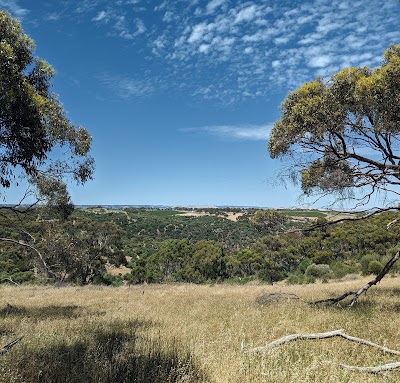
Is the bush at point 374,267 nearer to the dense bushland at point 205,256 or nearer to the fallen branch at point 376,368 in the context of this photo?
the dense bushland at point 205,256

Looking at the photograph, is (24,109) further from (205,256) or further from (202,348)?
(205,256)

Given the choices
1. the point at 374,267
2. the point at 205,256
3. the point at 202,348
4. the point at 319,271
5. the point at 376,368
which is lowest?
the point at 205,256

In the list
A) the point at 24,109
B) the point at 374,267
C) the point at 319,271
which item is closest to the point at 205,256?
the point at 319,271

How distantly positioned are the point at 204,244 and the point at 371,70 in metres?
38.6

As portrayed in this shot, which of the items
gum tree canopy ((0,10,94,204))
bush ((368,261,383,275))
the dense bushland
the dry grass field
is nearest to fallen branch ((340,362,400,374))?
the dry grass field

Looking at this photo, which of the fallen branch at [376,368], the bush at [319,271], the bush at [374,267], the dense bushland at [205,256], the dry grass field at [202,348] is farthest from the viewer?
the dense bushland at [205,256]

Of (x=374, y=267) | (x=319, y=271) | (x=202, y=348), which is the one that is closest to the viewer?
(x=202, y=348)

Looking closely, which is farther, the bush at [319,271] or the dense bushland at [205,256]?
the dense bushland at [205,256]

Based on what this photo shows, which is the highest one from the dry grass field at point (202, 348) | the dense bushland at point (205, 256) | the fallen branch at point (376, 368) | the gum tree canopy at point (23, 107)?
the gum tree canopy at point (23, 107)

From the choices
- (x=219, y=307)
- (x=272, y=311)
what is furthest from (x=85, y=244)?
(x=272, y=311)

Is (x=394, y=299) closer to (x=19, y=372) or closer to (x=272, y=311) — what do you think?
(x=272, y=311)

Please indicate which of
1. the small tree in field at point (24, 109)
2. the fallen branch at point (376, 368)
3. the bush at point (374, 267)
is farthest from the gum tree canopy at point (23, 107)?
the bush at point (374, 267)

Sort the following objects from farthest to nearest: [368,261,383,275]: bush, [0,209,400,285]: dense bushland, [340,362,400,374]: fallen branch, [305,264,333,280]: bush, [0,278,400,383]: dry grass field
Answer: [0,209,400,285]: dense bushland, [305,264,333,280]: bush, [368,261,383,275]: bush, [340,362,400,374]: fallen branch, [0,278,400,383]: dry grass field

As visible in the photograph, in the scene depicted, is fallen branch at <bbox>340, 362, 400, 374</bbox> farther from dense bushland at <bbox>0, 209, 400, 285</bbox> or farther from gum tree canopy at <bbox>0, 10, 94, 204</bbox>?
dense bushland at <bbox>0, 209, 400, 285</bbox>
